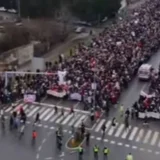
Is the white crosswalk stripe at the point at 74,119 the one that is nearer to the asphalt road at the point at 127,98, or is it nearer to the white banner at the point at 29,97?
the asphalt road at the point at 127,98

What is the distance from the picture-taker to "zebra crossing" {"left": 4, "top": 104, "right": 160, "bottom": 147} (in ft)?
126

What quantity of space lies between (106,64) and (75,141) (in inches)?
608

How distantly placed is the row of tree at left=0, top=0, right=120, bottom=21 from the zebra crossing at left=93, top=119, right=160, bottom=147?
34623 mm

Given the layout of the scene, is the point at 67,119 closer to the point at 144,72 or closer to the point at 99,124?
the point at 99,124

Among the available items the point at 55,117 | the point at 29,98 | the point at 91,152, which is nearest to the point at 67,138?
the point at 91,152

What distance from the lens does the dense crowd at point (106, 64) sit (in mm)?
44875

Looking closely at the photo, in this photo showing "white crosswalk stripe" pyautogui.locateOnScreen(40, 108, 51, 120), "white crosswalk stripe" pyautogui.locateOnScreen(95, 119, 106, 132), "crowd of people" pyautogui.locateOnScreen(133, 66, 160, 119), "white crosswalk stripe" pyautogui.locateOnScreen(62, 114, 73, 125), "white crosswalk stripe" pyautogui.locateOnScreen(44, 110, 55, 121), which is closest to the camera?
"white crosswalk stripe" pyautogui.locateOnScreen(95, 119, 106, 132)

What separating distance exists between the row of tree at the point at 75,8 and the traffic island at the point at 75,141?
37.5 meters

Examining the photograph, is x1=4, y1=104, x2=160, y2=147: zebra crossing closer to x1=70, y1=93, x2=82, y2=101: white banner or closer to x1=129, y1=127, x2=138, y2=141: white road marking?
x1=129, y1=127, x2=138, y2=141: white road marking

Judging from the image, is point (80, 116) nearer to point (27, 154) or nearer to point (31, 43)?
point (27, 154)

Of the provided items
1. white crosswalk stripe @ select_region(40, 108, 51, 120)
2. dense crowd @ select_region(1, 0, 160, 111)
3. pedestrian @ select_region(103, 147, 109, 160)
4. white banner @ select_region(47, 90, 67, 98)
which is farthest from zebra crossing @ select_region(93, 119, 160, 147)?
white banner @ select_region(47, 90, 67, 98)

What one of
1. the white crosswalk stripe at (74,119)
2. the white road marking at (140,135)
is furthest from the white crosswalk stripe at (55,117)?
the white road marking at (140,135)

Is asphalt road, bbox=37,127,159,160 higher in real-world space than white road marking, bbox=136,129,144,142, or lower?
lower

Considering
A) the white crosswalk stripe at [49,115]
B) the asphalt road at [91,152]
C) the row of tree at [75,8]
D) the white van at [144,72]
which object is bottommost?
the asphalt road at [91,152]
